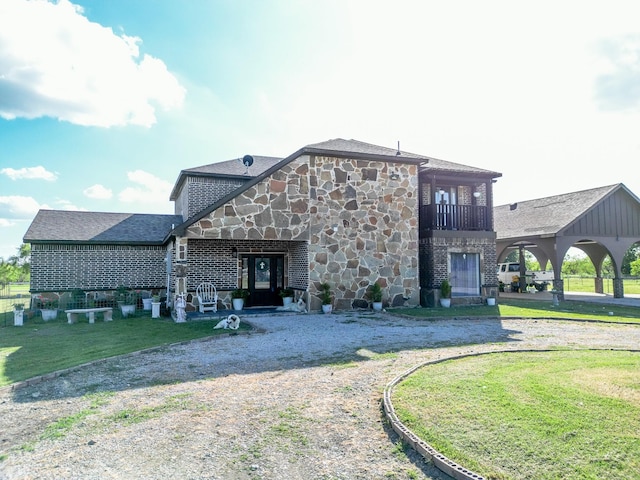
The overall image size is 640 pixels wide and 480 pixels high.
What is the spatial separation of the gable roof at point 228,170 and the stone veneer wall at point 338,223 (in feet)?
12.5

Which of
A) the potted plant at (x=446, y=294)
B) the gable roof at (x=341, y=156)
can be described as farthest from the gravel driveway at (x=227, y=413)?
the potted plant at (x=446, y=294)

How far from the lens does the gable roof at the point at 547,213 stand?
20.7 meters

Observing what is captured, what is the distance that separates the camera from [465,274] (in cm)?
1753

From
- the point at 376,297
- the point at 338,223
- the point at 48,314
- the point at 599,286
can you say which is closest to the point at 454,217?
the point at 376,297

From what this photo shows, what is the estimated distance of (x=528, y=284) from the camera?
28.3 m

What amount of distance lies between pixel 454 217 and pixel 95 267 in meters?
14.4

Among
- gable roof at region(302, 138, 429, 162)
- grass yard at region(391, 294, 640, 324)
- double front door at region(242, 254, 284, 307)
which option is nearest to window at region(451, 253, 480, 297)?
grass yard at region(391, 294, 640, 324)

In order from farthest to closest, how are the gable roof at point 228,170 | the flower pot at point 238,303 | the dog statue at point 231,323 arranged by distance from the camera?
the gable roof at point 228,170, the flower pot at point 238,303, the dog statue at point 231,323

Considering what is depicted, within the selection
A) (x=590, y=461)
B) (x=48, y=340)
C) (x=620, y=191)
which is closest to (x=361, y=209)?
(x=48, y=340)

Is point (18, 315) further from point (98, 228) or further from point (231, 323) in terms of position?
point (231, 323)

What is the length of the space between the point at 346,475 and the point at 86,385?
4388 mm

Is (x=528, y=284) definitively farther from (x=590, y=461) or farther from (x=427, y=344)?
(x=590, y=461)

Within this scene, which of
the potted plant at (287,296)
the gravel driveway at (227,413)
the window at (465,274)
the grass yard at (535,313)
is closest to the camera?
the gravel driveway at (227,413)

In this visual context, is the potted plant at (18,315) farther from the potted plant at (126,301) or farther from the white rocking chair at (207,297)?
the white rocking chair at (207,297)
